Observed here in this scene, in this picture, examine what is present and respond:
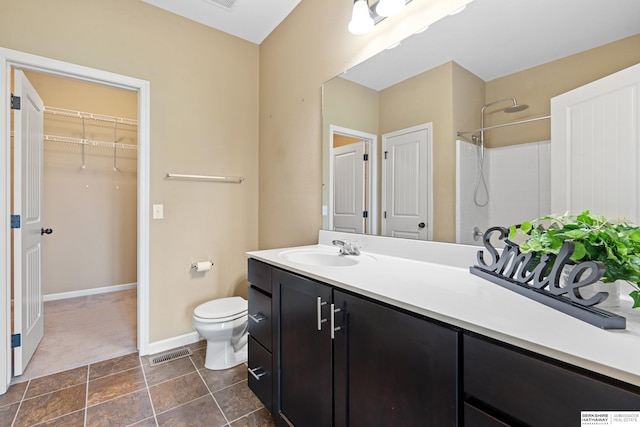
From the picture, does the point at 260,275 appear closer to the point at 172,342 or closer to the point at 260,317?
the point at 260,317

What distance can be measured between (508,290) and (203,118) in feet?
7.94

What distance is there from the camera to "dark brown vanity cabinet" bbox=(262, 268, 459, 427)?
2.35 feet

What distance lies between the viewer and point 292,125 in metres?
2.27

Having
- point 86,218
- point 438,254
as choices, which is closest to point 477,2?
point 438,254

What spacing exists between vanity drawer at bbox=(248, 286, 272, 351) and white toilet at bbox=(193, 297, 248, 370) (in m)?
0.45

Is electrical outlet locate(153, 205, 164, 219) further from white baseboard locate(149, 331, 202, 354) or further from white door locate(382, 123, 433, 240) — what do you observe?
white door locate(382, 123, 433, 240)

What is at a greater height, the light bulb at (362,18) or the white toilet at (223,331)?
the light bulb at (362,18)

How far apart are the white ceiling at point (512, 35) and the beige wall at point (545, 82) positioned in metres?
0.03

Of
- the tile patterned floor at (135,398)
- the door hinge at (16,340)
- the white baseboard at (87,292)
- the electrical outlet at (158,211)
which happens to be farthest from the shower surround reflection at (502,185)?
the white baseboard at (87,292)

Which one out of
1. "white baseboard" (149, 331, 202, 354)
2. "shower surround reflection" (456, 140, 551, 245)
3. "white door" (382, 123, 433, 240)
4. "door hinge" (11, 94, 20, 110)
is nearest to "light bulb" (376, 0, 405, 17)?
"white door" (382, 123, 433, 240)

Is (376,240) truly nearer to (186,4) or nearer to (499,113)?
(499,113)

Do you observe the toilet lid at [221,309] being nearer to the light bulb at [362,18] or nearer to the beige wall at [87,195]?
the light bulb at [362,18]

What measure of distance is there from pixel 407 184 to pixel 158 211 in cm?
185

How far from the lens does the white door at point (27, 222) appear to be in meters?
1.83
